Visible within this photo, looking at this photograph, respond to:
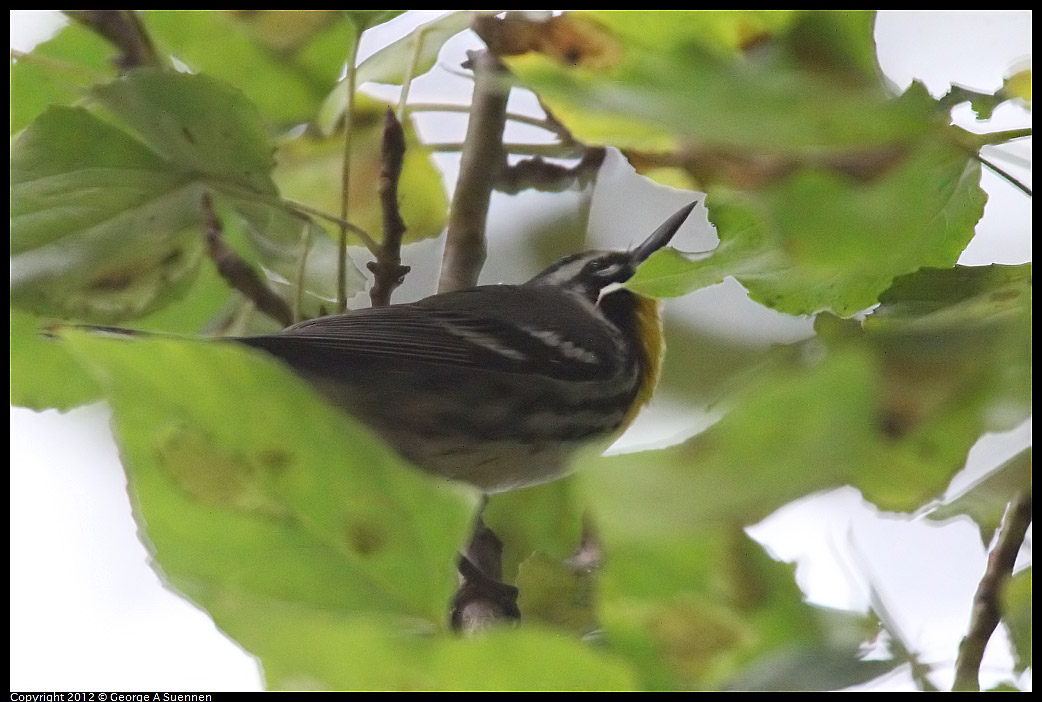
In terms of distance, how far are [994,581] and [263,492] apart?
33 centimetres

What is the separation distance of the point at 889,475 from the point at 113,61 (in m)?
0.68

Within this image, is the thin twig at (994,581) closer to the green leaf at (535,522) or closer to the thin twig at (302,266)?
the green leaf at (535,522)

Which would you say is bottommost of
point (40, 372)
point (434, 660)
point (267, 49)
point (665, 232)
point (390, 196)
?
point (434, 660)

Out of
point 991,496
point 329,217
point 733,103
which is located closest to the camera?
point 733,103

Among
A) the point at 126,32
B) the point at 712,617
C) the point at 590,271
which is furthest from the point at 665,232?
the point at 712,617

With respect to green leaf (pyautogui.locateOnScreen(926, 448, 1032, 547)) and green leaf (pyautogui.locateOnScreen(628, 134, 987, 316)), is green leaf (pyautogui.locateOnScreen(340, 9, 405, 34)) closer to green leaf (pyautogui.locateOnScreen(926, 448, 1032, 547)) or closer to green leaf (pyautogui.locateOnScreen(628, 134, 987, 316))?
green leaf (pyautogui.locateOnScreen(628, 134, 987, 316))

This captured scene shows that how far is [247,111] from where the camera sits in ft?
2.02

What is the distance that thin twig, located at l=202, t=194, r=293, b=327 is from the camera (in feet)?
2.34

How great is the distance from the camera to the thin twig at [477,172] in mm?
810

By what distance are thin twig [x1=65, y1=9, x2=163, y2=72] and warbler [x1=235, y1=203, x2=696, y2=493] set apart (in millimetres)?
235

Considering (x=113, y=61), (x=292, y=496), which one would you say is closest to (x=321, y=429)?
(x=292, y=496)

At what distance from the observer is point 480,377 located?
3.52ft

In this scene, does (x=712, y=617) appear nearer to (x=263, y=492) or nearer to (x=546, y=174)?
(x=263, y=492)

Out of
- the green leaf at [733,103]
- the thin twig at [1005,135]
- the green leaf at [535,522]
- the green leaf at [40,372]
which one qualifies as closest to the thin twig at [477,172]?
the green leaf at [535,522]
